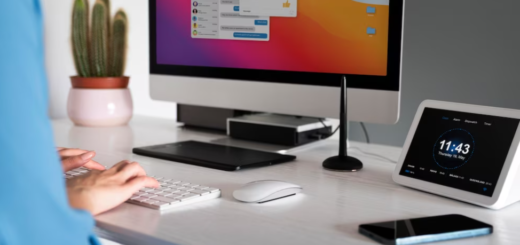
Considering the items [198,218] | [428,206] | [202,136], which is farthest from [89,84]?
[428,206]

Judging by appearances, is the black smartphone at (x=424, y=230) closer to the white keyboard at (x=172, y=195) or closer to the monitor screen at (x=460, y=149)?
the monitor screen at (x=460, y=149)

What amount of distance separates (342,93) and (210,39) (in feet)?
1.56

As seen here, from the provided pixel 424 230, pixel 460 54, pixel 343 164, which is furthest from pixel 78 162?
pixel 460 54

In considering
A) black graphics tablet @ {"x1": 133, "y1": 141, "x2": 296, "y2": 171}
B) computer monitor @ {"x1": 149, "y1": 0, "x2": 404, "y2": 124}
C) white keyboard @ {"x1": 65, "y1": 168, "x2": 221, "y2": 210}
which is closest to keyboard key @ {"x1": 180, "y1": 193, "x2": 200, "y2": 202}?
white keyboard @ {"x1": 65, "y1": 168, "x2": 221, "y2": 210}

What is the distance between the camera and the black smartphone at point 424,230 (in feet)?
2.64

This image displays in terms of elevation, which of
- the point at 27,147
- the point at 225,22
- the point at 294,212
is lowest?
the point at 294,212

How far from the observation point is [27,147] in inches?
23.3

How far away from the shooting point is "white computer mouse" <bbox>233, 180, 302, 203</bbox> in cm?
101

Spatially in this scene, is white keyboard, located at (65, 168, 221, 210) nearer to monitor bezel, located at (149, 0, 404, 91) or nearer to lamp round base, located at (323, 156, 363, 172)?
lamp round base, located at (323, 156, 363, 172)

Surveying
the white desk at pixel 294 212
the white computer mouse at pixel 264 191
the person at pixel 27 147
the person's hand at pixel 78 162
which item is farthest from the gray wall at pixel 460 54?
the person at pixel 27 147

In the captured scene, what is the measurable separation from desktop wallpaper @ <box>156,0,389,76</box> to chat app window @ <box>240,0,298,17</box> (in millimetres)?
12

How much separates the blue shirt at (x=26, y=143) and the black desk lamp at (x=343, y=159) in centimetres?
74

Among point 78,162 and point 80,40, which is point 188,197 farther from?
point 80,40

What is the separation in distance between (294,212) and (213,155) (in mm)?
443
